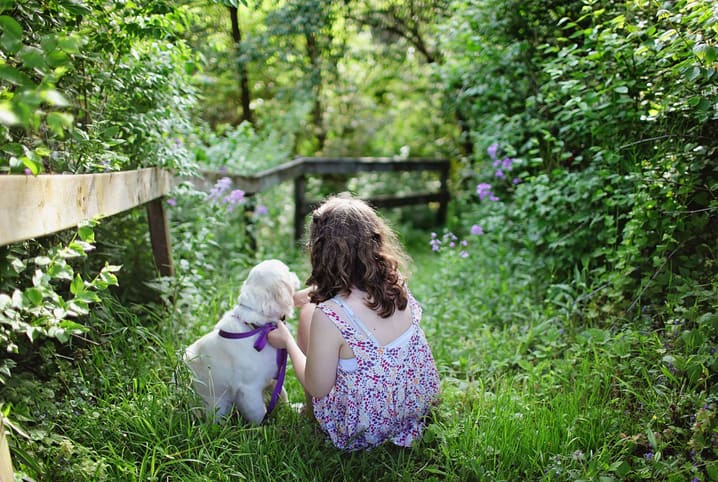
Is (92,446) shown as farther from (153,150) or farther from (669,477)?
(669,477)

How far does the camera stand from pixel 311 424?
7.93 ft

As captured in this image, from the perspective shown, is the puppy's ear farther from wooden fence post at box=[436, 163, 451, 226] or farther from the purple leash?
wooden fence post at box=[436, 163, 451, 226]

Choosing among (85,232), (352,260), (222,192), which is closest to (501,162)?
(222,192)

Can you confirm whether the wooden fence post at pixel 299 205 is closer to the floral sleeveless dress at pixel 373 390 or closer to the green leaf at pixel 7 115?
the floral sleeveless dress at pixel 373 390

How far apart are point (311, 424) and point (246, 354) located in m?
0.40

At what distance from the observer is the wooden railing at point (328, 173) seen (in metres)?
4.60

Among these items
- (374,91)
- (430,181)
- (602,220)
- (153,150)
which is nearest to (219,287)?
(153,150)

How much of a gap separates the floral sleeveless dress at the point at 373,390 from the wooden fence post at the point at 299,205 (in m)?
3.73

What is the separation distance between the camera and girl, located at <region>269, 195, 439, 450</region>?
219cm

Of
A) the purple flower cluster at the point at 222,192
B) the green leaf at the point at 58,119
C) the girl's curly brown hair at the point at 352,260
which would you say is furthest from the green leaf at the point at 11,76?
the purple flower cluster at the point at 222,192

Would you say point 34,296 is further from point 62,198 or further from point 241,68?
point 241,68

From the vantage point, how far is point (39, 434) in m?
1.82

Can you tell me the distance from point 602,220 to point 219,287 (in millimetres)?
2357

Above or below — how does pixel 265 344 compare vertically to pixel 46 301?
below
